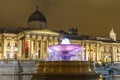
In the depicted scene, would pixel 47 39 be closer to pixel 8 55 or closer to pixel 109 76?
pixel 8 55

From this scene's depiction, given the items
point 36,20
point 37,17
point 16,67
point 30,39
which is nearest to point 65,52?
point 16,67

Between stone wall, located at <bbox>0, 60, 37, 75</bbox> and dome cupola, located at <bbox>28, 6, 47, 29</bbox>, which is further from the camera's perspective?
dome cupola, located at <bbox>28, 6, 47, 29</bbox>

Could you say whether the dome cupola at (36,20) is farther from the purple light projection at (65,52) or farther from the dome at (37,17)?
the purple light projection at (65,52)

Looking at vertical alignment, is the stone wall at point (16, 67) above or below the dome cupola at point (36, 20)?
below

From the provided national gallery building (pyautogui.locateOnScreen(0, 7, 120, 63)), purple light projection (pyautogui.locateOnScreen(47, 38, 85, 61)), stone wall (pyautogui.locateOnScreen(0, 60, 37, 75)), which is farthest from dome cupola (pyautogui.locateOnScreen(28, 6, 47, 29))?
purple light projection (pyautogui.locateOnScreen(47, 38, 85, 61))

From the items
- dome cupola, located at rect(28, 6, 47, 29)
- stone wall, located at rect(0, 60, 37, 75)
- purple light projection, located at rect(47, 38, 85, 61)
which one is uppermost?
dome cupola, located at rect(28, 6, 47, 29)

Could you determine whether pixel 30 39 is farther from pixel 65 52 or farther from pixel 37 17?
pixel 65 52

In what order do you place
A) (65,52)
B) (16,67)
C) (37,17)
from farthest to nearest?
(37,17), (16,67), (65,52)

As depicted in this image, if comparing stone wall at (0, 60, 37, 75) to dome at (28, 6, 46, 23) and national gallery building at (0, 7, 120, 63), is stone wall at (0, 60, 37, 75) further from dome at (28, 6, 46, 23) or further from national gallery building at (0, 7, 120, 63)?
dome at (28, 6, 46, 23)

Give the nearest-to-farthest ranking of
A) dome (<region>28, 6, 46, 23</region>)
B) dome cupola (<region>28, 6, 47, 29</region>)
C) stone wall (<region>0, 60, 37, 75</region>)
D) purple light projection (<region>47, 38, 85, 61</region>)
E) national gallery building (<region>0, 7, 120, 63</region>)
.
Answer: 1. purple light projection (<region>47, 38, 85, 61</region>)
2. stone wall (<region>0, 60, 37, 75</region>)
3. national gallery building (<region>0, 7, 120, 63</region>)
4. dome (<region>28, 6, 46, 23</region>)
5. dome cupola (<region>28, 6, 47, 29</region>)

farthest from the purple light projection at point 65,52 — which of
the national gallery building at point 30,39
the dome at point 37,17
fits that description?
the dome at point 37,17

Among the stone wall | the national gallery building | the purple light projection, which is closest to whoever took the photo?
the purple light projection

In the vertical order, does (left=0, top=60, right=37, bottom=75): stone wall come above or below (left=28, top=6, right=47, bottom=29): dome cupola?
below

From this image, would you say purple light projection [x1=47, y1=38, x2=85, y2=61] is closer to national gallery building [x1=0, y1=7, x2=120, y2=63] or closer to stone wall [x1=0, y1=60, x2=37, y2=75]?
stone wall [x1=0, y1=60, x2=37, y2=75]
